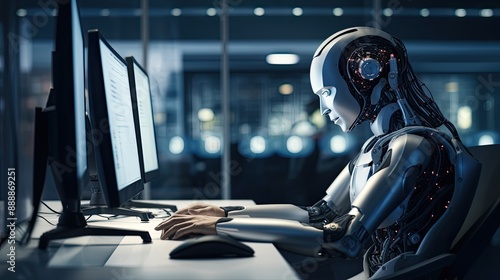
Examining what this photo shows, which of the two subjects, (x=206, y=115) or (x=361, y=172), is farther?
(x=206, y=115)

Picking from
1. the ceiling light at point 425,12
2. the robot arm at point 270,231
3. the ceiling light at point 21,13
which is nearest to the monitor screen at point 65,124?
the robot arm at point 270,231

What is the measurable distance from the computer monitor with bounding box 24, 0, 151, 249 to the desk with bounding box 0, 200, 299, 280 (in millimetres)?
45

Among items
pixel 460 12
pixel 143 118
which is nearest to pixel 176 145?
pixel 460 12

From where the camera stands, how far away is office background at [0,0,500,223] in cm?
Result: 472

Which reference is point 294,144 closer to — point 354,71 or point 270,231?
point 354,71

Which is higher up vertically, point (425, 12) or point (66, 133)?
point (425, 12)

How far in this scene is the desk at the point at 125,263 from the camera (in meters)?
1.01

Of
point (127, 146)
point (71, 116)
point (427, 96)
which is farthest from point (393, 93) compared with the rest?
point (71, 116)

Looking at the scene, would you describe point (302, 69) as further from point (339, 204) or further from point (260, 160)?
point (339, 204)

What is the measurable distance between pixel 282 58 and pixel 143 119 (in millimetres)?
3110

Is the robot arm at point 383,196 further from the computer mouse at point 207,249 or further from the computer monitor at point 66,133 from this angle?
the computer monitor at point 66,133

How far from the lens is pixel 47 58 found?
4711 millimetres

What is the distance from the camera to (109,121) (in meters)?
1.17

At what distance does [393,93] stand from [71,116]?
0.84 m
